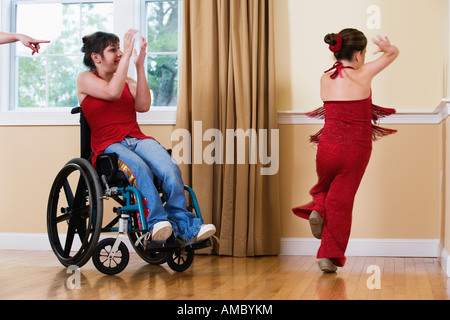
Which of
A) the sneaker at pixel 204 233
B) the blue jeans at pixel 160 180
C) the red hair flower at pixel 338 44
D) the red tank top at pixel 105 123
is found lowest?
the sneaker at pixel 204 233

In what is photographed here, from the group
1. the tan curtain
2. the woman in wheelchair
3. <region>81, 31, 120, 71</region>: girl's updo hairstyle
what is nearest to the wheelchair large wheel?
the woman in wheelchair

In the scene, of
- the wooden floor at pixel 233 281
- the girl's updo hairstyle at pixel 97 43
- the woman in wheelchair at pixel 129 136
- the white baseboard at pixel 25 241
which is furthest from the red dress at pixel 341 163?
the white baseboard at pixel 25 241

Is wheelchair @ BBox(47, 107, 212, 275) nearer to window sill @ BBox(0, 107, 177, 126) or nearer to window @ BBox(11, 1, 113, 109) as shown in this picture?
window sill @ BBox(0, 107, 177, 126)

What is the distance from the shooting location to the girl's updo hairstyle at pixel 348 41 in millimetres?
2779

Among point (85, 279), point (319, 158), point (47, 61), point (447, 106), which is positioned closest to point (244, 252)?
point (319, 158)

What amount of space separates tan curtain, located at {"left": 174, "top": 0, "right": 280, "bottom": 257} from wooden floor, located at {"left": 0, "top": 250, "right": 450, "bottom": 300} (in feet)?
0.72

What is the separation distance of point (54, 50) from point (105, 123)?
51.3 inches

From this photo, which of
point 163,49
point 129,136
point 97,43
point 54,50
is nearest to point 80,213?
point 129,136

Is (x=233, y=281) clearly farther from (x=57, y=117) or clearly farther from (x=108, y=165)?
(x=57, y=117)

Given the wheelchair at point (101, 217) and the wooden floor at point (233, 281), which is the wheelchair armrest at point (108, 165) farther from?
the wooden floor at point (233, 281)

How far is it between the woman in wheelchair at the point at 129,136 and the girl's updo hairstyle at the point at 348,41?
0.88 m

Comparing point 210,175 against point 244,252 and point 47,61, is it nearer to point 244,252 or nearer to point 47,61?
point 244,252

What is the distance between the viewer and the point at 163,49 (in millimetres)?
3830

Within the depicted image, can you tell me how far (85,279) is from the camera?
260 cm
